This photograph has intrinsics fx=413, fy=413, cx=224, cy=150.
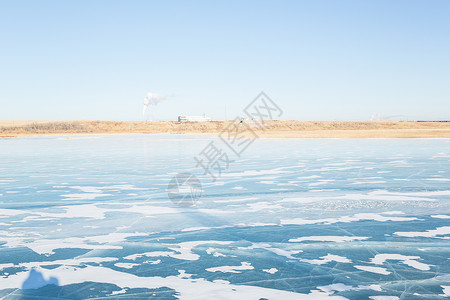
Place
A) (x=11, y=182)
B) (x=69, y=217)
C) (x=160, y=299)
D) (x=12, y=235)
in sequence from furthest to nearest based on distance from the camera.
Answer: (x=11, y=182)
(x=69, y=217)
(x=12, y=235)
(x=160, y=299)

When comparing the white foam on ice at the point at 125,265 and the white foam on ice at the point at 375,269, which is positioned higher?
the white foam on ice at the point at 375,269

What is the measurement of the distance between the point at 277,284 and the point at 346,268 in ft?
2.85

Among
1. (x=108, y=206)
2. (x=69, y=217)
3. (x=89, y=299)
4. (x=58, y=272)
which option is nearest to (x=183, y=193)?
(x=108, y=206)

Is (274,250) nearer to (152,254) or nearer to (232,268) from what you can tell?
(232,268)

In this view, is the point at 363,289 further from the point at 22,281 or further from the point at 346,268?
the point at 22,281

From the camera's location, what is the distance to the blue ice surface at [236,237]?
13.2 feet

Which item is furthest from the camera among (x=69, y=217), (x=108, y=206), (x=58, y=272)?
(x=108, y=206)

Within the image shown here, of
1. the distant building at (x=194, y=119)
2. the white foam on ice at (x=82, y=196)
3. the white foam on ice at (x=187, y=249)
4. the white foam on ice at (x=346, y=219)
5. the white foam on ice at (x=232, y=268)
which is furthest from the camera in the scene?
the distant building at (x=194, y=119)

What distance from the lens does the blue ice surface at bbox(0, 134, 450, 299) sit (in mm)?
4012

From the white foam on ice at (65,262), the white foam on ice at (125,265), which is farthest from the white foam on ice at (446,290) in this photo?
the white foam on ice at (65,262)

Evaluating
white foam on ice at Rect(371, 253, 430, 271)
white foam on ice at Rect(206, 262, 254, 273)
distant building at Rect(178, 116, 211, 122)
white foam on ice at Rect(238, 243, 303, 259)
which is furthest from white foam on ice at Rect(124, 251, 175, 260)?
distant building at Rect(178, 116, 211, 122)

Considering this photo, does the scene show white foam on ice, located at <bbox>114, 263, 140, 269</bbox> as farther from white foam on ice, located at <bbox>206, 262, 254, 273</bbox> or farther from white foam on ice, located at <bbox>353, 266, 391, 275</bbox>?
white foam on ice, located at <bbox>353, 266, 391, 275</bbox>

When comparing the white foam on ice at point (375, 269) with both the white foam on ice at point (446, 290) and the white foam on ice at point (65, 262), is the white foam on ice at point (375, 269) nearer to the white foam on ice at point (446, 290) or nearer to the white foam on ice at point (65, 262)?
the white foam on ice at point (446, 290)

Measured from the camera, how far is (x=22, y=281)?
4.09 m
